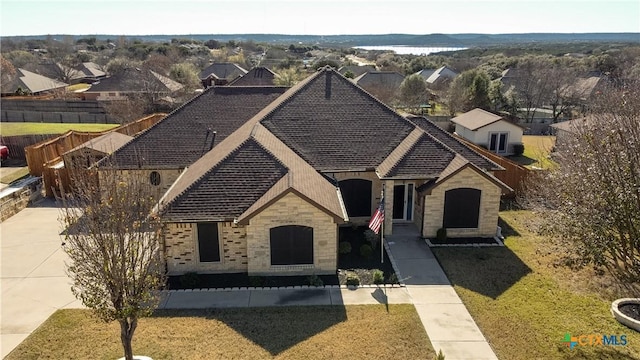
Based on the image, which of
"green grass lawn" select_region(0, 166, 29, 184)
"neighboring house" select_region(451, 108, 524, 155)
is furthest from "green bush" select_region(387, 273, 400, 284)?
"green grass lawn" select_region(0, 166, 29, 184)

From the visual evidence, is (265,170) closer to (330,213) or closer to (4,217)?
(330,213)

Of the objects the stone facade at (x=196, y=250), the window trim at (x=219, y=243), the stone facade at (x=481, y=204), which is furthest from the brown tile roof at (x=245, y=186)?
the stone facade at (x=481, y=204)

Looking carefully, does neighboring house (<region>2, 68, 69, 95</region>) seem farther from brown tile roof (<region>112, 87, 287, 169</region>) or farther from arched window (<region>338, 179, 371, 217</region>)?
arched window (<region>338, 179, 371, 217</region>)

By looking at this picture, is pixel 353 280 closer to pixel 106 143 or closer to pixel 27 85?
pixel 106 143

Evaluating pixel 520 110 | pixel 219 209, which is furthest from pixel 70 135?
pixel 520 110

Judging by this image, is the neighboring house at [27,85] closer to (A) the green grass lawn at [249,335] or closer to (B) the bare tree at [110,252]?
(A) the green grass lawn at [249,335]
